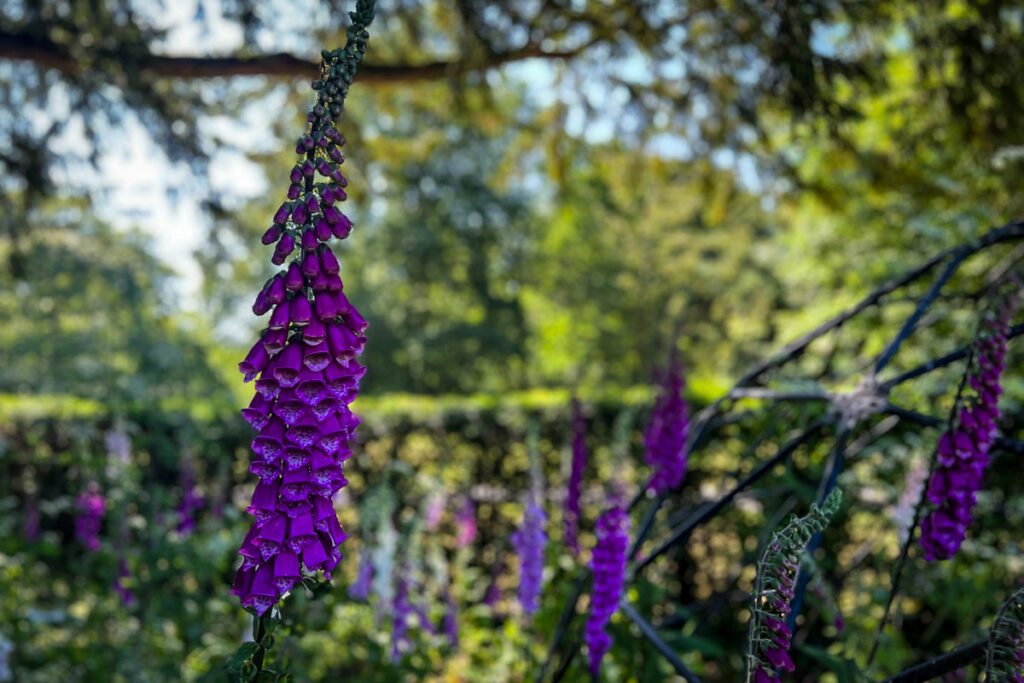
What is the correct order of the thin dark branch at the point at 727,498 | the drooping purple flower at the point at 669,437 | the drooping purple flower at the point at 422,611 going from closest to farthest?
the thin dark branch at the point at 727,498
the drooping purple flower at the point at 669,437
the drooping purple flower at the point at 422,611

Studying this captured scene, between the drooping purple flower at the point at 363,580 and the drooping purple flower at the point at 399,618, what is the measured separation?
0.29 metres

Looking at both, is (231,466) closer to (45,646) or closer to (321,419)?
(45,646)

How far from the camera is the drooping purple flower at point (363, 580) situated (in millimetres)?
4008

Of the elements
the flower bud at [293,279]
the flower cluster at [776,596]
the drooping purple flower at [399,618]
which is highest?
the drooping purple flower at [399,618]

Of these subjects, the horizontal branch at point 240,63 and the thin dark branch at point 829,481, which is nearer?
the thin dark branch at point 829,481

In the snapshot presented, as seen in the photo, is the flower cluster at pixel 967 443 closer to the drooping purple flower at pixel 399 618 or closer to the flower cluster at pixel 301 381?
the flower cluster at pixel 301 381

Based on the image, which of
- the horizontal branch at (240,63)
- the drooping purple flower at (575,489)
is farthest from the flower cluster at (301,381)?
the horizontal branch at (240,63)

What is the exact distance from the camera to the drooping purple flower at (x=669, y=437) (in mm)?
3160

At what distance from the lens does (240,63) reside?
5414mm

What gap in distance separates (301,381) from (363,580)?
8.91ft

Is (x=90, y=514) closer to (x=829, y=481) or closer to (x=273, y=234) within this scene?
(x=273, y=234)

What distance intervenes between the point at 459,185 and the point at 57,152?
2389 cm

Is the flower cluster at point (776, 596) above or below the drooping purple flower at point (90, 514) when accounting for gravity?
below

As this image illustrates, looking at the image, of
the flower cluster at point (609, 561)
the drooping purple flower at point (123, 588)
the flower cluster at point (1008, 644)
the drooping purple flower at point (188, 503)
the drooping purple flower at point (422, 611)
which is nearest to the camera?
the flower cluster at point (1008, 644)
